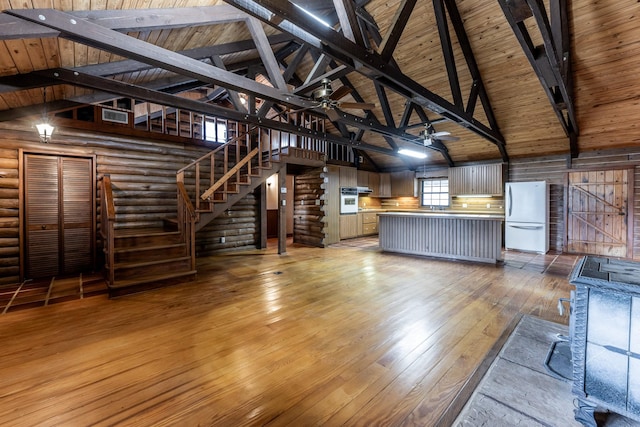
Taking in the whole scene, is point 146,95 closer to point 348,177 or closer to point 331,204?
point 331,204

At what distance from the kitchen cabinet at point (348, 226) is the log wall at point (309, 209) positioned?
0.97 m

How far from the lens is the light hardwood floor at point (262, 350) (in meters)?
1.79

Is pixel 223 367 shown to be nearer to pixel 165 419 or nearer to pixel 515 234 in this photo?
pixel 165 419

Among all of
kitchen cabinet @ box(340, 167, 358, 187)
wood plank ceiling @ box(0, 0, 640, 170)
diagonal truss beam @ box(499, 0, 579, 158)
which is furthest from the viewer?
kitchen cabinet @ box(340, 167, 358, 187)

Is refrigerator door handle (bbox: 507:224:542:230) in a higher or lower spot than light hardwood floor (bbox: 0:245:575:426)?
higher

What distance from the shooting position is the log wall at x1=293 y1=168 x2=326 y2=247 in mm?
8203

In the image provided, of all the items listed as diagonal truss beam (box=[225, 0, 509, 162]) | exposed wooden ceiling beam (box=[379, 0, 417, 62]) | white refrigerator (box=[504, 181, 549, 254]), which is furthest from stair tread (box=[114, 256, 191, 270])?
white refrigerator (box=[504, 181, 549, 254])

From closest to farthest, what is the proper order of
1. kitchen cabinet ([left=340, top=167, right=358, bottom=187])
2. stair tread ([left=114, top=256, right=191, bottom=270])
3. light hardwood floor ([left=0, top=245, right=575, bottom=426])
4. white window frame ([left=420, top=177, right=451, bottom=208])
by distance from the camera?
light hardwood floor ([left=0, top=245, right=575, bottom=426]) < stair tread ([left=114, top=256, right=191, bottom=270]) < kitchen cabinet ([left=340, top=167, right=358, bottom=187]) < white window frame ([left=420, top=177, right=451, bottom=208])

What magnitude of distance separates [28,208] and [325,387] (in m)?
5.90

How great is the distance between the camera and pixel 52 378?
2.10 m

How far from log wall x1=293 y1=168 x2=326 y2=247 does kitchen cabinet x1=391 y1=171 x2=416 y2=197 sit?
11.5 feet

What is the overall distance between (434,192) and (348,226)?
342 cm

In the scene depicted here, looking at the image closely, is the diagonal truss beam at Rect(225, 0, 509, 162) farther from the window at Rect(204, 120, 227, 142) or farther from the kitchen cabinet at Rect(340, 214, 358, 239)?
the window at Rect(204, 120, 227, 142)

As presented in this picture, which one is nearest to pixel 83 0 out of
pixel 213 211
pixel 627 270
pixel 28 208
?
pixel 213 211
